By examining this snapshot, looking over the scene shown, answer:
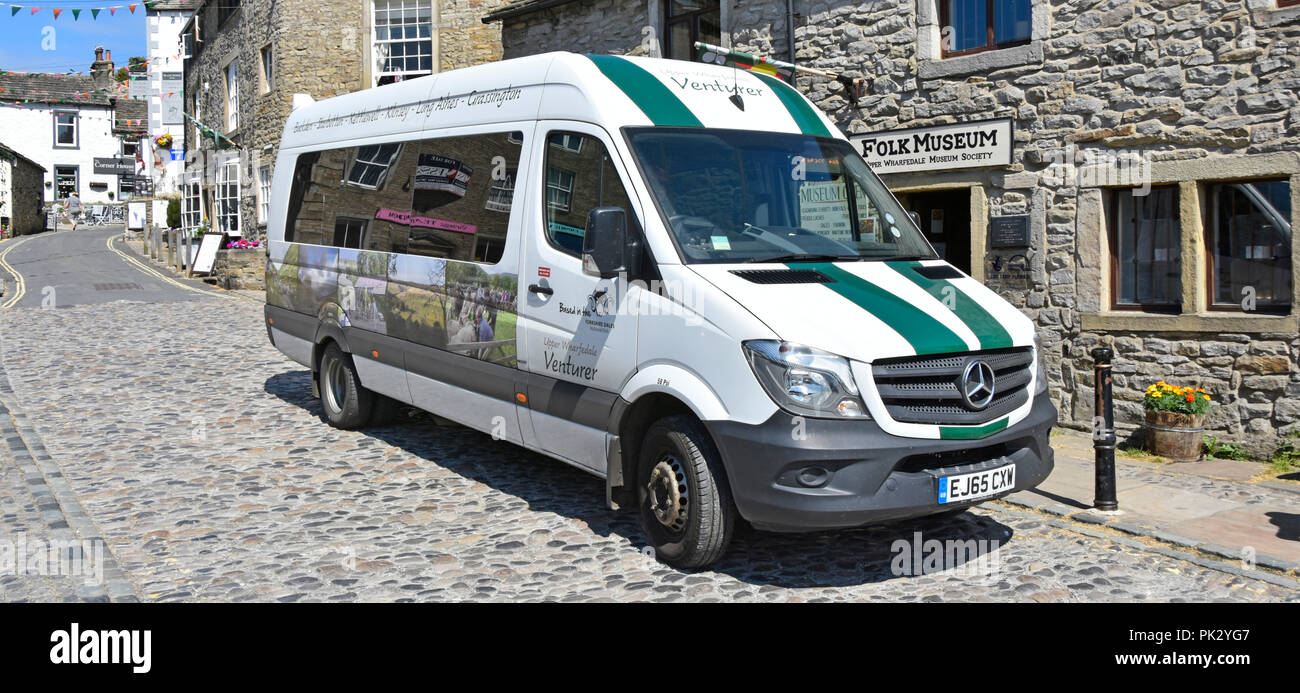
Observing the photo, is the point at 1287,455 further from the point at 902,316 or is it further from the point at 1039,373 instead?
the point at 902,316

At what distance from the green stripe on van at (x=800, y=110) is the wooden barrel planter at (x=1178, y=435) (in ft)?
13.2

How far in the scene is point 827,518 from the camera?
4895 millimetres

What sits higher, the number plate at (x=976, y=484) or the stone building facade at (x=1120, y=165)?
the stone building facade at (x=1120, y=165)

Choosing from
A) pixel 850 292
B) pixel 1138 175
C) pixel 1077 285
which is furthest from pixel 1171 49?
pixel 850 292

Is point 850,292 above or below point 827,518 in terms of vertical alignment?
above

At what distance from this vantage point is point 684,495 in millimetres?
5379

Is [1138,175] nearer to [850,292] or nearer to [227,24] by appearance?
[850,292]

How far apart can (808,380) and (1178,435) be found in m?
5.15

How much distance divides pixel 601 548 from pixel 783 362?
1.68 metres

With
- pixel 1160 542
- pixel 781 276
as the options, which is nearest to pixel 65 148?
pixel 781 276

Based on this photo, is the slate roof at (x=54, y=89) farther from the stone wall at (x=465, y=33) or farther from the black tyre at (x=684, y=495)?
the black tyre at (x=684, y=495)

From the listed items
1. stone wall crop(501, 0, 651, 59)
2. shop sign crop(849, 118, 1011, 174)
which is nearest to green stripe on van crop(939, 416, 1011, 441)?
shop sign crop(849, 118, 1011, 174)

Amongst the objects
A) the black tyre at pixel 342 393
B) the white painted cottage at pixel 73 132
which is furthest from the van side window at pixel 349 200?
the white painted cottage at pixel 73 132

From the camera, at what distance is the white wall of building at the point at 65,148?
2608 inches
